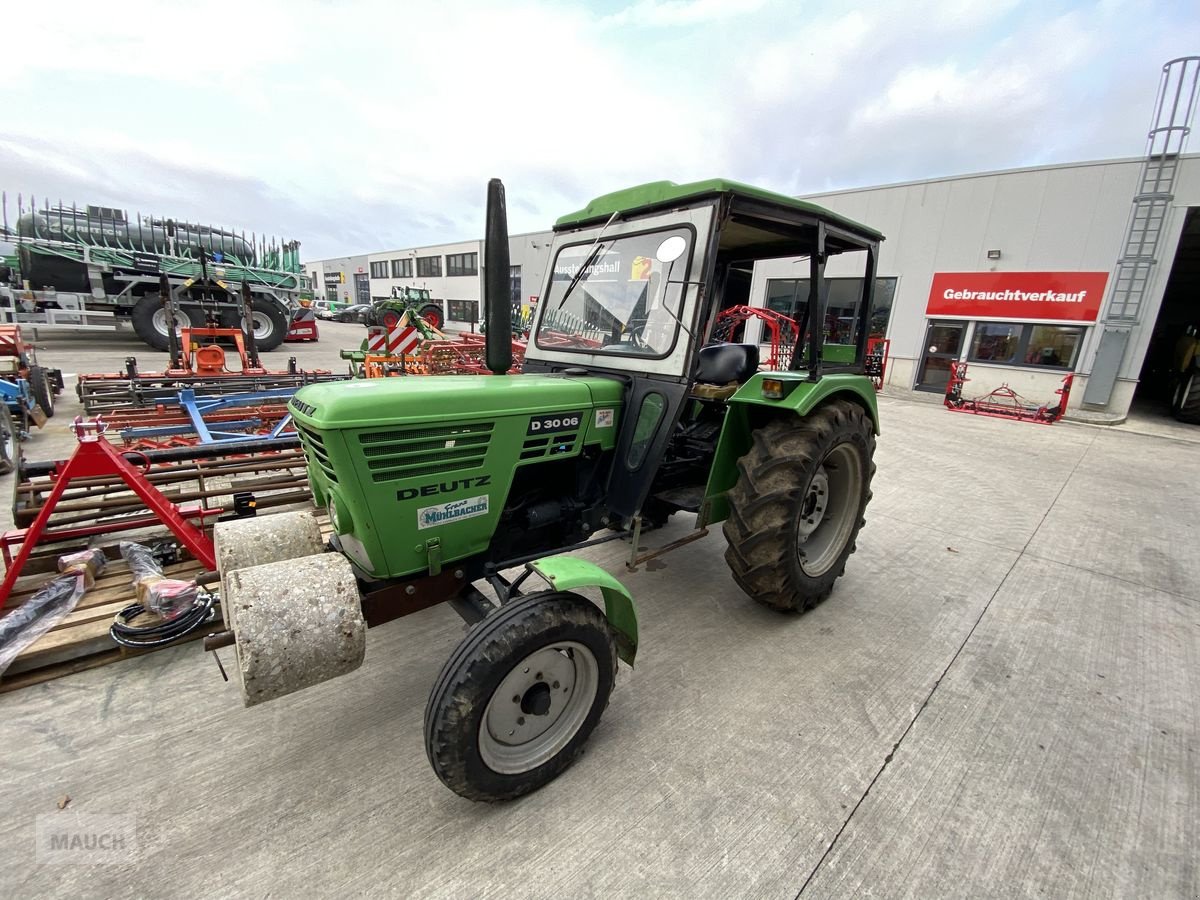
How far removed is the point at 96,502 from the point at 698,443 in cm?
367

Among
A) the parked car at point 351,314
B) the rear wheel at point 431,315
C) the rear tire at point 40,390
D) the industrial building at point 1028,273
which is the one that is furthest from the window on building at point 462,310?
the rear tire at point 40,390

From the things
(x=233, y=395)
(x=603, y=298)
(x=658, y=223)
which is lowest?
(x=233, y=395)

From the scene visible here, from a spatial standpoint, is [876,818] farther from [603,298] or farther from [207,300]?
[207,300]

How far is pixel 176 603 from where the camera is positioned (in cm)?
229

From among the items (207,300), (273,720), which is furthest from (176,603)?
(207,300)

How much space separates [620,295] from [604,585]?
150 cm

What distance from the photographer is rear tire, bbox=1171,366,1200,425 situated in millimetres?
10047

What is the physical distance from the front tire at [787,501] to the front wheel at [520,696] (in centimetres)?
98

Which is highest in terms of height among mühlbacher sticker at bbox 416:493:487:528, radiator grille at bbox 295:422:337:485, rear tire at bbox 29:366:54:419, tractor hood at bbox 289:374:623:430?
tractor hood at bbox 289:374:623:430

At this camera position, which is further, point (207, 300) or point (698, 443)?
point (207, 300)

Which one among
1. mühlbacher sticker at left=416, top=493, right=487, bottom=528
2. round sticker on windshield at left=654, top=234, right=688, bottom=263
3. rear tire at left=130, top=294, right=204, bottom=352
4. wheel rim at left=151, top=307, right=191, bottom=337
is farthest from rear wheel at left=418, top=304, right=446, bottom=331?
mühlbacher sticker at left=416, top=493, right=487, bottom=528

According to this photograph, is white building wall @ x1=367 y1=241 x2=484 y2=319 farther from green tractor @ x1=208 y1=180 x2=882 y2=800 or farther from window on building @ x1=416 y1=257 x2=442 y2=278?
green tractor @ x1=208 y1=180 x2=882 y2=800

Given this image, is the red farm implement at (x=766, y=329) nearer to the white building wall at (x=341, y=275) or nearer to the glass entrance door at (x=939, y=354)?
the glass entrance door at (x=939, y=354)

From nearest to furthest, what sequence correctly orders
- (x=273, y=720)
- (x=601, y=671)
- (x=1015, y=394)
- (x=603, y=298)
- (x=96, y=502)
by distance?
(x=601, y=671), (x=273, y=720), (x=603, y=298), (x=96, y=502), (x=1015, y=394)
